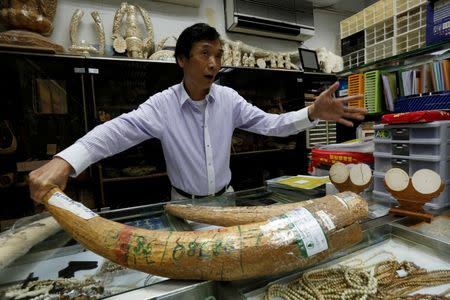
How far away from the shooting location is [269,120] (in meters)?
1.54

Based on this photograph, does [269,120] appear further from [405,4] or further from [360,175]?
[405,4]

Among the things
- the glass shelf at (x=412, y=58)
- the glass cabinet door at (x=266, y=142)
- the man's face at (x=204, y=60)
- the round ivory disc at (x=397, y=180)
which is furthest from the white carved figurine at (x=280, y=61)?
the round ivory disc at (x=397, y=180)

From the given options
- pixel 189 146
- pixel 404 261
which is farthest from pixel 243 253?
pixel 189 146

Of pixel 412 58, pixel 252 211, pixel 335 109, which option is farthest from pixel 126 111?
pixel 412 58

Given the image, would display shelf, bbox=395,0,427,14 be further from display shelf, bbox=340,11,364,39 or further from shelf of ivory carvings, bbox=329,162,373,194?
shelf of ivory carvings, bbox=329,162,373,194

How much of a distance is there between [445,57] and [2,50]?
299cm

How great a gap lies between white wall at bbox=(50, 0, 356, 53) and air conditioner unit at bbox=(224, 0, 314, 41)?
0.11 meters

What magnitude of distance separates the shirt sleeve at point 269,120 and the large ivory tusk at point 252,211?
0.68m

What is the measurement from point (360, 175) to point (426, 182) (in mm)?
185

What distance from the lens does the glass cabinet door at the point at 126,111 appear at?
239 centimetres

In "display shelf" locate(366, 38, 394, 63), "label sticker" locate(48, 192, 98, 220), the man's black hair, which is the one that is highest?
"display shelf" locate(366, 38, 394, 63)

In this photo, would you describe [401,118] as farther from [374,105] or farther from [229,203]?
[374,105]

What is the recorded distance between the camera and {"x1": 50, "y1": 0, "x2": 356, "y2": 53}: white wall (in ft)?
8.15

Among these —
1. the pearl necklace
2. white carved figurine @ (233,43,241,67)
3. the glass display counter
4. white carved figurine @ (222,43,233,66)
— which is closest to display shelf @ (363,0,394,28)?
white carved figurine @ (233,43,241,67)
